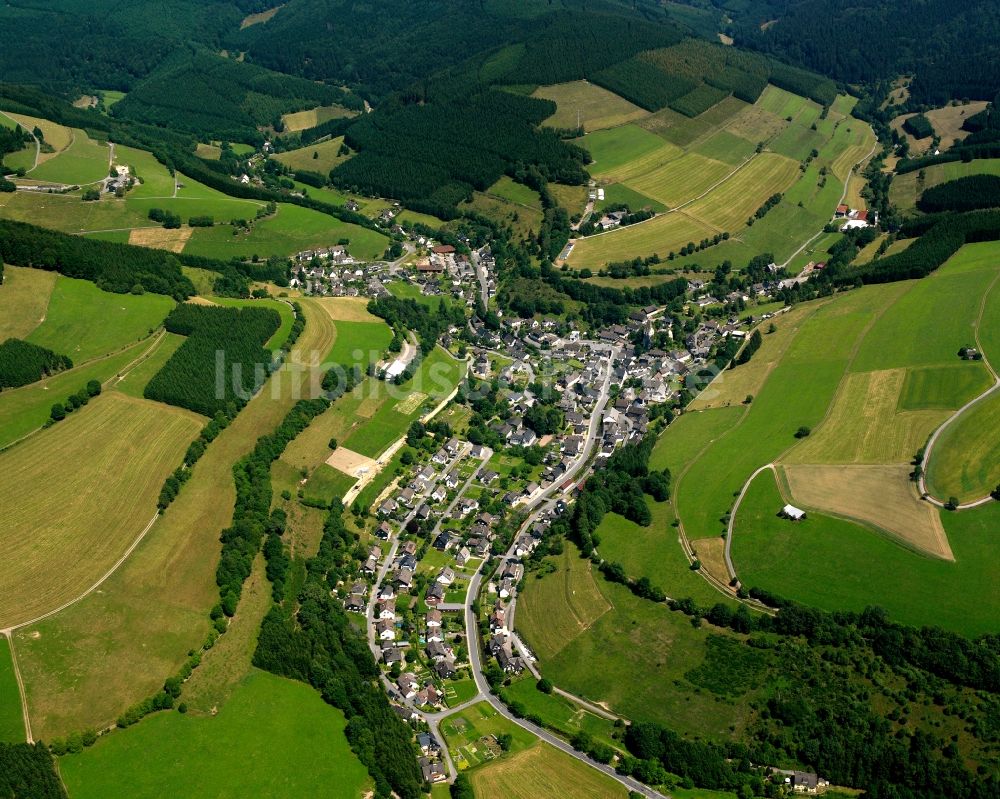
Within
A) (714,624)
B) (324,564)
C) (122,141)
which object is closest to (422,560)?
(324,564)

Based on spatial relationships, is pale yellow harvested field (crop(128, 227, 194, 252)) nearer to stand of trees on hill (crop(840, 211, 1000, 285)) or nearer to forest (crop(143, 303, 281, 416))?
forest (crop(143, 303, 281, 416))

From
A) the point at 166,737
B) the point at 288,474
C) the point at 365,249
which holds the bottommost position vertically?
the point at 166,737

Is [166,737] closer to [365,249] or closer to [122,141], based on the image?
[365,249]

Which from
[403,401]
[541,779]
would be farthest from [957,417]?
[403,401]

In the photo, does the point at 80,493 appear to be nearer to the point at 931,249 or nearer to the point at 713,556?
the point at 713,556

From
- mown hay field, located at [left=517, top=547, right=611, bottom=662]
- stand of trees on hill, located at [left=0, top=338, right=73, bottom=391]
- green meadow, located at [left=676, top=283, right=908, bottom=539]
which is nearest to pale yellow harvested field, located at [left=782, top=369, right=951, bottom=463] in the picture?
green meadow, located at [left=676, top=283, right=908, bottom=539]

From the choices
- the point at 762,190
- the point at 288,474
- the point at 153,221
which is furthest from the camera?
the point at 762,190
